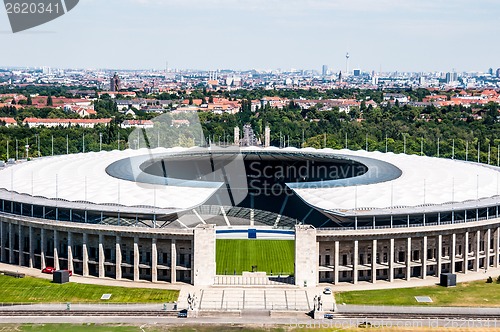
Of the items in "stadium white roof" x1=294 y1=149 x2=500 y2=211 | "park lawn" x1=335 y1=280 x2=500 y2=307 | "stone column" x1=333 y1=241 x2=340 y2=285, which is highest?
"stadium white roof" x1=294 y1=149 x2=500 y2=211

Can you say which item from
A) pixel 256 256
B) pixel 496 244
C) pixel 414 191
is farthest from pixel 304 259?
pixel 496 244

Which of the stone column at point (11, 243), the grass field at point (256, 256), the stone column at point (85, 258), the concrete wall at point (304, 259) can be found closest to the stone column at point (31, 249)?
the stone column at point (11, 243)

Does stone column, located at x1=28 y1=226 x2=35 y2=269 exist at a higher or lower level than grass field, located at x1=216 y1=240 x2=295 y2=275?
higher

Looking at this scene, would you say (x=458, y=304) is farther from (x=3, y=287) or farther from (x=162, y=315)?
(x=3, y=287)

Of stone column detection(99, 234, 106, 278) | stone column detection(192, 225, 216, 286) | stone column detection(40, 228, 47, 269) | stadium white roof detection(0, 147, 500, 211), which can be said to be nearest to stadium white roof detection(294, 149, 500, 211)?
stadium white roof detection(0, 147, 500, 211)

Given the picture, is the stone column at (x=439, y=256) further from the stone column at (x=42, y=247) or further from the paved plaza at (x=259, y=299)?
the stone column at (x=42, y=247)

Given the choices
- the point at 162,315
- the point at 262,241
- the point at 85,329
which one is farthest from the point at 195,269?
the point at 262,241

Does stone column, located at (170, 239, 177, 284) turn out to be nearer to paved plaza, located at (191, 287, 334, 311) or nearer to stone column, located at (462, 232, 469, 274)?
paved plaza, located at (191, 287, 334, 311)
